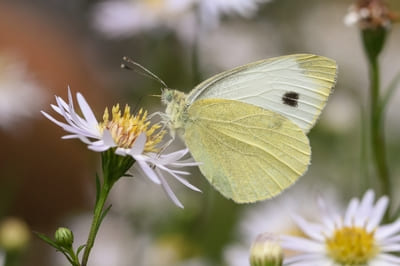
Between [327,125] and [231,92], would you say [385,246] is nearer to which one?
[231,92]

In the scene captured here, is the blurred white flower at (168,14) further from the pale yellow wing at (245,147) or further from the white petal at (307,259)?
the white petal at (307,259)

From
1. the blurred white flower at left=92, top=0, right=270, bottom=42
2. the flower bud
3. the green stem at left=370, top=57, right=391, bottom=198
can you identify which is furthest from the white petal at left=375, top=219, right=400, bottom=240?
the blurred white flower at left=92, top=0, right=270, bottom=42

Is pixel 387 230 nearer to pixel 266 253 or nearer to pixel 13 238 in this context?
pixel 266 253

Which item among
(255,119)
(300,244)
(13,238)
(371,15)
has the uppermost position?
(371,15)

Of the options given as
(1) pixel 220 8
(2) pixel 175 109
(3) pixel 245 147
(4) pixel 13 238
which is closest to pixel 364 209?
(3) pixel 245 147

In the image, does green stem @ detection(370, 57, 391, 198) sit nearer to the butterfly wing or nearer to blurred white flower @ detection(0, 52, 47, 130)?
the butterfly wing
